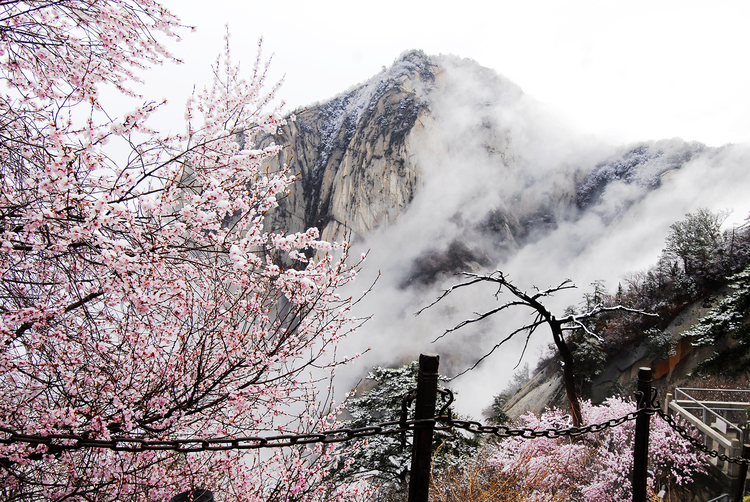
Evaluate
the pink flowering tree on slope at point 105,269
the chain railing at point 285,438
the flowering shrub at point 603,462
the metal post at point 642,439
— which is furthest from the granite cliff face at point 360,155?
the chain railing at point 285,438

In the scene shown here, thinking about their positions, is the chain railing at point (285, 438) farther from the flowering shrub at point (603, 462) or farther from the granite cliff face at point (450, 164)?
the granite cliff face at point (450, 164)

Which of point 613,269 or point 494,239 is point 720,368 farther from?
point 494,239

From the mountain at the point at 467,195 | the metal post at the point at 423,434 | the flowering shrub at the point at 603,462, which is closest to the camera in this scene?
the metal post at the point at 423,434

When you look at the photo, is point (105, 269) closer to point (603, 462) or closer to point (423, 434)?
point (423, 434)

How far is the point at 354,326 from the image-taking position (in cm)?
408


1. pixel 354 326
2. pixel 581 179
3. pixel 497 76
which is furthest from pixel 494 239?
pixel 354 326

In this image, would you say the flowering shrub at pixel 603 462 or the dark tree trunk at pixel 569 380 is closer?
the flowering shrub at pixel 603 462

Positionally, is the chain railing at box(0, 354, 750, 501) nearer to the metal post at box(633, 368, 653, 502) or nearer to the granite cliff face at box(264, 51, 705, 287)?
the metal post at box(633, 368, 653, 502)

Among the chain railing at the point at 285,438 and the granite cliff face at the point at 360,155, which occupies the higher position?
the granite cliff face at the point at 360,155

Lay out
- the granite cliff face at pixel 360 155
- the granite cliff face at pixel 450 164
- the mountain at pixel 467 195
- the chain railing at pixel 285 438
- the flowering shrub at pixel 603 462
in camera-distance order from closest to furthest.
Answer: the chain railing at pixel 285 438 < the flowering shrub at pixel 603 462 < the mountain at pixel 467 195 < the granite cliff face at pixel 450 164 < the granite cliff face at pixel 360 155

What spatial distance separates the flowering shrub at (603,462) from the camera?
5500mm

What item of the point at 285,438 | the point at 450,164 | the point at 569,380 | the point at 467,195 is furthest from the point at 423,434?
the point at 450,164

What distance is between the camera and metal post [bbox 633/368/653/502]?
7.19 ft

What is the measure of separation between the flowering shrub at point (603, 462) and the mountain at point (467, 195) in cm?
1888
